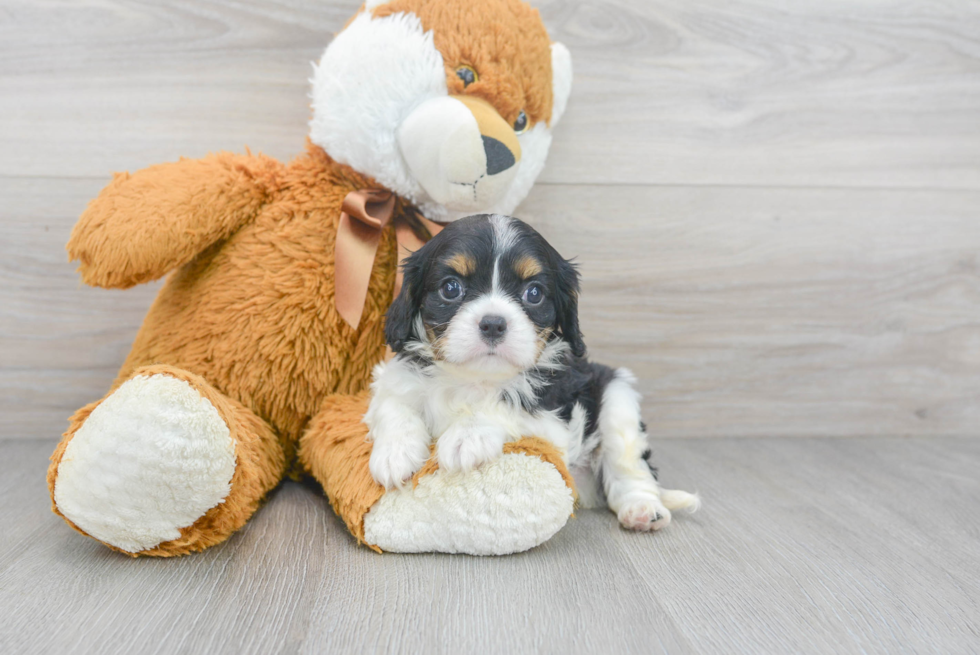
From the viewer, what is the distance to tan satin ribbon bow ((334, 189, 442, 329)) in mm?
1445

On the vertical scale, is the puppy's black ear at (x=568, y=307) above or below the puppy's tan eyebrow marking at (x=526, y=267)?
below

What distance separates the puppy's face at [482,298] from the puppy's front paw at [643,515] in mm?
393

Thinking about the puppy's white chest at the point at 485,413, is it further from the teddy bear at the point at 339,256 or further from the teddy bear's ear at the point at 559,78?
the teddy bear's ear at the point at 559,78

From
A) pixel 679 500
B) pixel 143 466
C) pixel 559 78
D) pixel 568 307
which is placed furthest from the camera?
pixel 559 78

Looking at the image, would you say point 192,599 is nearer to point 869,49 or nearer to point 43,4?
point 43,4

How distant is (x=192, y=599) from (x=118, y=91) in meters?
1.38

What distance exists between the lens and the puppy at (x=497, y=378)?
1.21m

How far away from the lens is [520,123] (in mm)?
1550

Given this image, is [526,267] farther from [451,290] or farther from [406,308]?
[406,308]

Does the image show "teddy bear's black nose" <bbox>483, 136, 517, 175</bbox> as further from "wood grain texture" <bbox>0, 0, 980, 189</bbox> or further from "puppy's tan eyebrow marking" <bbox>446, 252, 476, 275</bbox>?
"wood grain texture" <bbox>0, 0, 980, 189</bbox>

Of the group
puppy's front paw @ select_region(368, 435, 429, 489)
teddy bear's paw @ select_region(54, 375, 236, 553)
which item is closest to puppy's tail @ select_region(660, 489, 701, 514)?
puppy's front paw @ select_region(368, 435, 429, 489)

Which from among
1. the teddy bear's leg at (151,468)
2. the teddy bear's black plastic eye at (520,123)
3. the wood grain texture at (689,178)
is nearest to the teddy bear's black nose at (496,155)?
the teddy bear's black plastic eye at (520,123)

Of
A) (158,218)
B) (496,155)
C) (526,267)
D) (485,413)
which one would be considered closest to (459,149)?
(496,155)

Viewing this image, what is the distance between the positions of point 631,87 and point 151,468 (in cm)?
154
